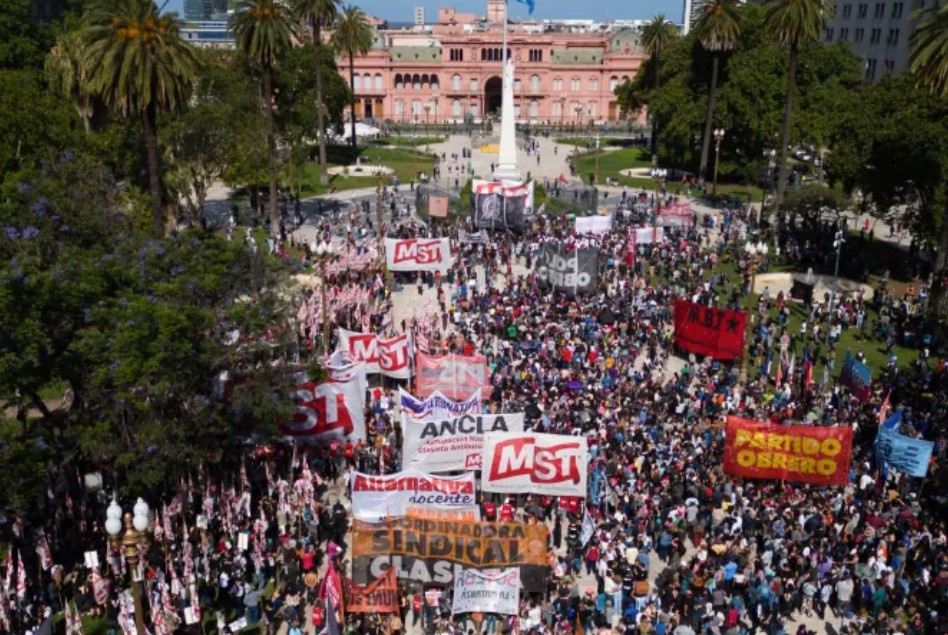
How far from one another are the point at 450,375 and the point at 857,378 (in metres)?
11.7

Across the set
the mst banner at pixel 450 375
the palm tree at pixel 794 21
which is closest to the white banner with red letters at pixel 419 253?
the mst banner at pixel 450 375

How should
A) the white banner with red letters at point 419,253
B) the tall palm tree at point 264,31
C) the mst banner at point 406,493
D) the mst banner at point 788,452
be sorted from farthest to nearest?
the tall palm tree at point 264,31, the white banner with red letters at point 419,253, the mst banner at point 788,452, the mst banner at point 406,493

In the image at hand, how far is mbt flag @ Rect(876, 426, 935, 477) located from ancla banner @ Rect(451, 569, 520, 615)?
34.3 feet

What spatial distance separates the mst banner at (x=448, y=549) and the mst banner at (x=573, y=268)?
1950cm

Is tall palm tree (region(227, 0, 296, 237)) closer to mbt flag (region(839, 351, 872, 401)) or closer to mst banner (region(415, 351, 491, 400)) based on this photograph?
mst banner (region(415, 351, 491, 400))

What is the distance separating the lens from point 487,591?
655 inches

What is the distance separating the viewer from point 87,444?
17.9 meters

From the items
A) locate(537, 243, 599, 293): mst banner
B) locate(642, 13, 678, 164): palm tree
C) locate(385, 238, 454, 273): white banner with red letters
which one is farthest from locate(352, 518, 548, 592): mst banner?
locate(642, 13, 678, 164): palm tree

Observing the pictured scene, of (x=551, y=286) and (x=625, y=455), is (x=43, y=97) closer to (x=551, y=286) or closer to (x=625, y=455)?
(x=551, y=286)

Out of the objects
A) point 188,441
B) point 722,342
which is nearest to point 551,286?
point 722,342

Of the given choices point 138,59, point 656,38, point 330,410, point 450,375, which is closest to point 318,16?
point 656,38

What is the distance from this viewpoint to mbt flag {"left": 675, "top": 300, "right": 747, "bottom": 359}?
29016 millimetres

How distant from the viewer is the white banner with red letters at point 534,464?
19.5 meters

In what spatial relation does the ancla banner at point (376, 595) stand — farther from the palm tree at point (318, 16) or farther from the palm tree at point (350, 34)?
the palm tree at point (350, 34)
